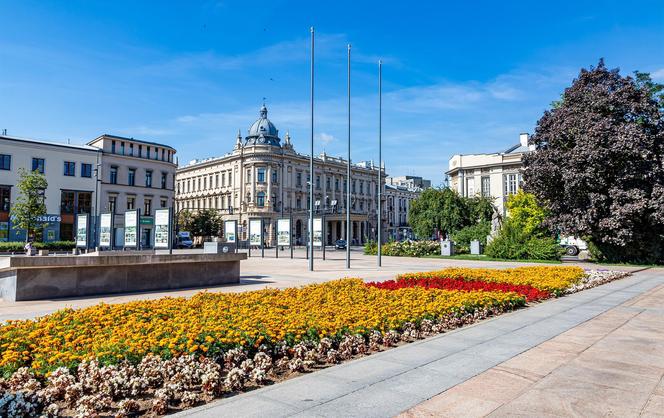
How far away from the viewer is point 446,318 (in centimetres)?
939

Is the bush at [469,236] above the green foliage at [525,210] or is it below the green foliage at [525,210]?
below

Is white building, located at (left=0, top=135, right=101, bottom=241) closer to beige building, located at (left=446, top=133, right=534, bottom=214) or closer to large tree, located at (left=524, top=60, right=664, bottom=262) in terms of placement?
large tree, located at (left=524, top=60, right=664, bottom=262)

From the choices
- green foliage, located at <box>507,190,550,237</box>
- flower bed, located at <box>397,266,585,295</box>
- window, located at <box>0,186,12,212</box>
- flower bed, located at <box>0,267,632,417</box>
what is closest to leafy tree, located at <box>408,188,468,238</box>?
green foliage, located at <box>507,190,550,237</box>

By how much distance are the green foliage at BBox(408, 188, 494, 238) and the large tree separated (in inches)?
925

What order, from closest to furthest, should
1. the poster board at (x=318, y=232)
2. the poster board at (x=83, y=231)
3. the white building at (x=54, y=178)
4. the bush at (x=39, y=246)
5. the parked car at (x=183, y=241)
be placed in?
the poster board at (x=83, y=231)
the poster board at (x=318, y=232)
the bush at (x=39, y=246)
the white building at (x=54, y=178)
the parked car at (x=183, y=241)

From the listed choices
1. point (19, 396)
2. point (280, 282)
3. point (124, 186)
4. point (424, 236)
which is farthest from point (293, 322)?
point (124, 186)

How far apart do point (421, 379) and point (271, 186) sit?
82.8 meters

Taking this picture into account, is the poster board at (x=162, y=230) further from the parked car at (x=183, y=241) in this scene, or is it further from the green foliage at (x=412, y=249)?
the parked car at (x=183, y=241)

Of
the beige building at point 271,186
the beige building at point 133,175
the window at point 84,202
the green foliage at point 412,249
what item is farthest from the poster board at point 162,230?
the beige building at point 271,186

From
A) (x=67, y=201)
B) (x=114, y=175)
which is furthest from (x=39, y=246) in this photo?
(x=114, y=175)

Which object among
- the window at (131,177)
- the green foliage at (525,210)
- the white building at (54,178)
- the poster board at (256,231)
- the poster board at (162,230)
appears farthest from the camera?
the window at (131,177)

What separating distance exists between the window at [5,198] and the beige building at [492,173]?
206ft

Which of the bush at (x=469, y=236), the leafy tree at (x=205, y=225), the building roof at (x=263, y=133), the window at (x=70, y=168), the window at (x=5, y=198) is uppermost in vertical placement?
the building roof at (x=263, y=133)

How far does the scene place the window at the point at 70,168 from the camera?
5988cm
